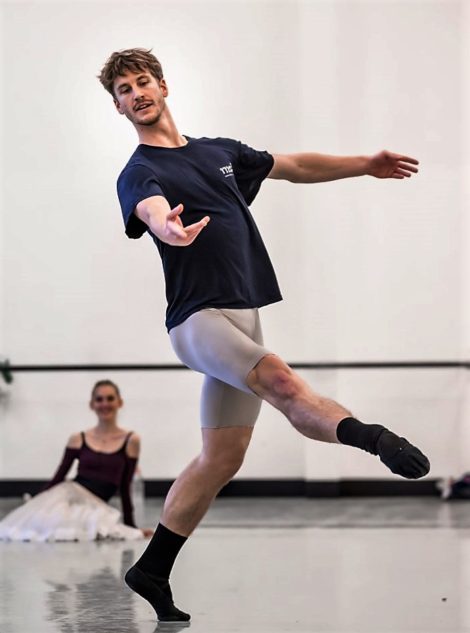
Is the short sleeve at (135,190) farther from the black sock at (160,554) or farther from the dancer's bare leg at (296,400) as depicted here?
the black sock at (160,554)

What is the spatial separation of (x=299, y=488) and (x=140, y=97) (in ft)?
16.8

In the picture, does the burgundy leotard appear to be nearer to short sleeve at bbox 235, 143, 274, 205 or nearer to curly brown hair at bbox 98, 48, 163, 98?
short sleeve at bbox 235, 143, 274, 205

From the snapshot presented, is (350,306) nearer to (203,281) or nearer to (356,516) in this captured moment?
(356,516)

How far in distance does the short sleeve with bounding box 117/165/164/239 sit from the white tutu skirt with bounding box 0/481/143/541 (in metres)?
3.14

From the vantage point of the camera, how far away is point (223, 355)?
10.6 feet

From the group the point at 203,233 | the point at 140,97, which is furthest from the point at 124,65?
the point at 203,233

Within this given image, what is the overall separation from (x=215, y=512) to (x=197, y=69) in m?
2.93

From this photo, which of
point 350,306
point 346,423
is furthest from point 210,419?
point 350,306

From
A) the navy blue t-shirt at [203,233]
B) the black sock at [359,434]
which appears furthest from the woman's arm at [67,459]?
the black sock at [359,434]

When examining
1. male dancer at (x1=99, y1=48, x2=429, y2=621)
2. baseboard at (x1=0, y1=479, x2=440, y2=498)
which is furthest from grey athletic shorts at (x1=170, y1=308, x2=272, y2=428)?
baseboard at (x1=0, y1=479, x2=440, y2=498)

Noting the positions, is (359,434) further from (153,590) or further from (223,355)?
(153,590)

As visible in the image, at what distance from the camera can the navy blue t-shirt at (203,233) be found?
11.0 feet

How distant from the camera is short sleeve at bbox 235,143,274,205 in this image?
144 inches

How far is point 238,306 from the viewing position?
11.1 ft
